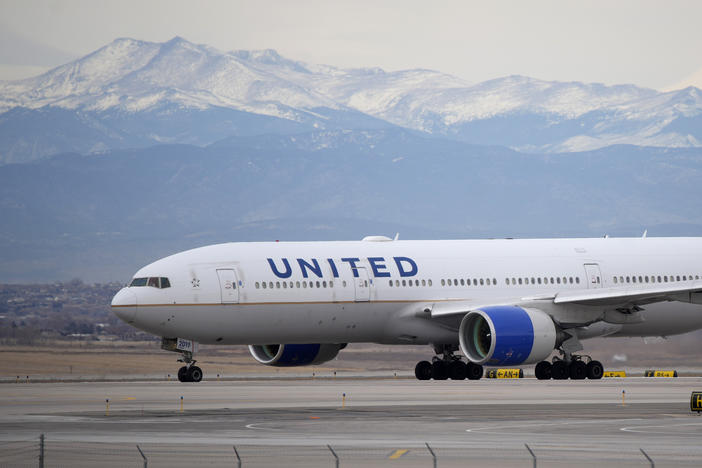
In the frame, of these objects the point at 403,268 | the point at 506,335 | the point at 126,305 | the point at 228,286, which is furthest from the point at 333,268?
the point at 126,305

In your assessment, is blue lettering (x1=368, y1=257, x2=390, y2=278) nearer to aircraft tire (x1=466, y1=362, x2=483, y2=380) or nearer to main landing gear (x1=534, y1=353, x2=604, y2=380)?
aircraft tire (x1=466, y1=362, x2=483, y2=380)

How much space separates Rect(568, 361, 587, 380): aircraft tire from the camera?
51188 mm

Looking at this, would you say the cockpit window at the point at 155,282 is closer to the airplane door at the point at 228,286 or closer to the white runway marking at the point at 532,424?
the airplane door at the point at 228,286

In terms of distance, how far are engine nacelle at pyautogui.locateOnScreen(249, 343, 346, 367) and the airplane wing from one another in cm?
516

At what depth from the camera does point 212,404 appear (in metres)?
41.5

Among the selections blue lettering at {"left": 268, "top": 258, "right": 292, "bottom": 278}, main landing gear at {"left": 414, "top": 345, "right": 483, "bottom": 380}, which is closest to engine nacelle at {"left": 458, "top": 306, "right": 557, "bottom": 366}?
main landing gear at {"left": 414, "top": 345, "right": 483, "bottom": 380}

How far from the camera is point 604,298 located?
48.8m

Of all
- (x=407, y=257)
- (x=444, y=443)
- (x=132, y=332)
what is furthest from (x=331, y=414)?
(x=132, y=332)

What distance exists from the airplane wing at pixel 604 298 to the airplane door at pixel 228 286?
8.05 m

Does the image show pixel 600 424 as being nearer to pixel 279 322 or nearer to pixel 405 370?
pixel 279 322

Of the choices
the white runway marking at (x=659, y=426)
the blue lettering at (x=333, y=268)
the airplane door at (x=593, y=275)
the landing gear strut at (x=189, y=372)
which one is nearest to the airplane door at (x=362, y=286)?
the blue lettering at (x=333, y=268)

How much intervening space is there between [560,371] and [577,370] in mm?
666

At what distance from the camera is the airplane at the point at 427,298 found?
47.2 meters

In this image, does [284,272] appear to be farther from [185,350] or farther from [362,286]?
[185,350]
